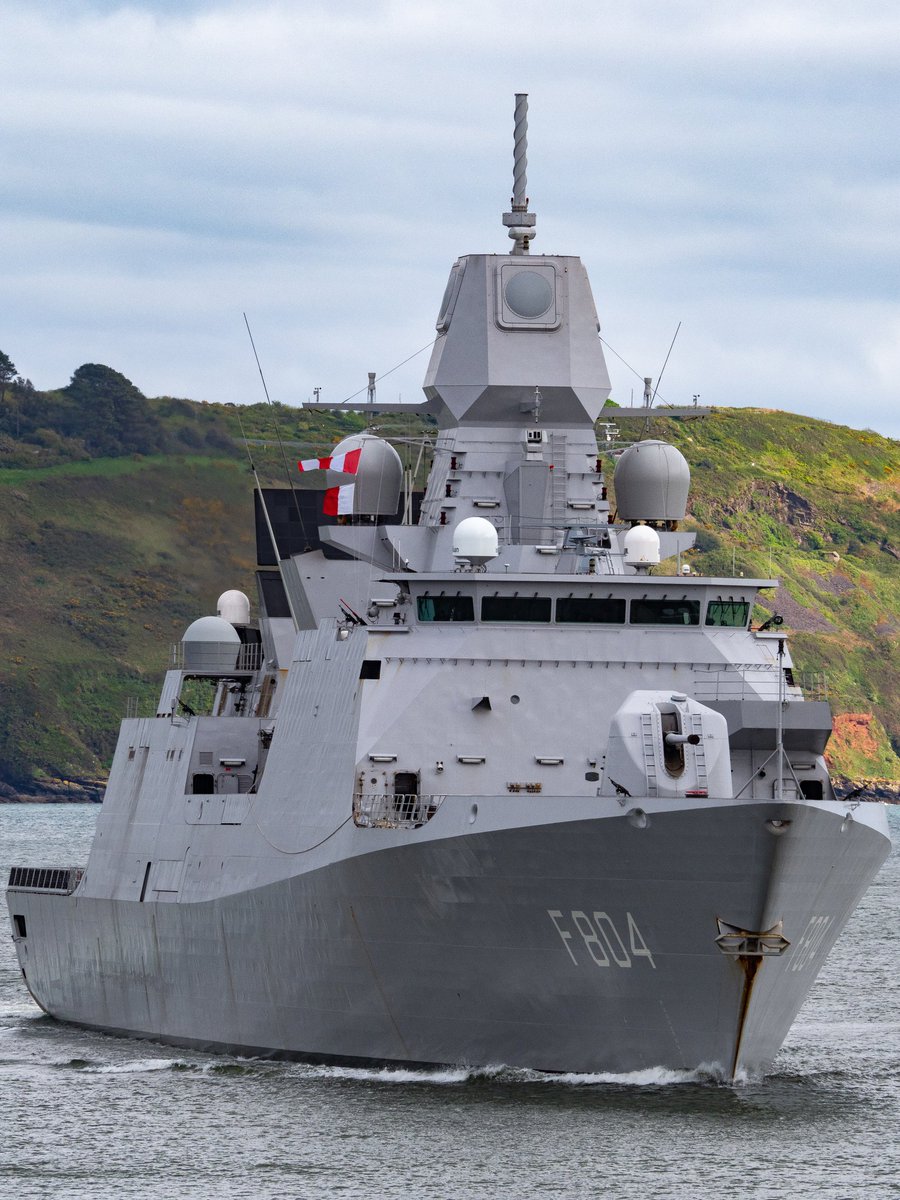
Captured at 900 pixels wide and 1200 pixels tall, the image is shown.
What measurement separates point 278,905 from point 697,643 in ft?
17.4

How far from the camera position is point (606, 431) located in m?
27.2

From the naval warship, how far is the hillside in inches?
1195

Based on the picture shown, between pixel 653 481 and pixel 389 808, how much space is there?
5596mm

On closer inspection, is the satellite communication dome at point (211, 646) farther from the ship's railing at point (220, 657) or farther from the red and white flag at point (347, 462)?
the red and white flag at point (347, 462)

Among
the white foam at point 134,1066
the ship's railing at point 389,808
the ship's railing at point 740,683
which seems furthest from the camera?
the white foam at point 134,1066

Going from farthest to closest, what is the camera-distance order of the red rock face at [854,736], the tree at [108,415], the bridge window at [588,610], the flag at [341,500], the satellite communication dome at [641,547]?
the red rock face at [854,736] < the tree at [108,415] < the flag at [341,500] < the satellite communication dome at [641,547] < the bridge window at [588,610]

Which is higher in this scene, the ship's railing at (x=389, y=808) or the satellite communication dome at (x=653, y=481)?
the satellite communication dome at (x=653, y=481)

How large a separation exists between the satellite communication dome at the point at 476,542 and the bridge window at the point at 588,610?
933 millimetres

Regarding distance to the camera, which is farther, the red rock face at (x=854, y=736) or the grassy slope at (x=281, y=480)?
the red rock face at (x=854, y=736)

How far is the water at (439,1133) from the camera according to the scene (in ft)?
62.7

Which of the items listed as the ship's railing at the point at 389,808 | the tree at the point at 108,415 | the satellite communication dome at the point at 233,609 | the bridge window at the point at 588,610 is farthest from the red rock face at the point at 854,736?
the ship's railing at the point at 389,808

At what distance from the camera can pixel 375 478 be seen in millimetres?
26938

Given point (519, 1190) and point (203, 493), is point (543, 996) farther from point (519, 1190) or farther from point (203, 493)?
point (203, 493)

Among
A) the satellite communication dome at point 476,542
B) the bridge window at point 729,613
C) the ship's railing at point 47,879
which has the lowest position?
the ship's railing at point 47,879
